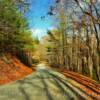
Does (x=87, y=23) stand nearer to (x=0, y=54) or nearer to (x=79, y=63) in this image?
(x=0, y=54)

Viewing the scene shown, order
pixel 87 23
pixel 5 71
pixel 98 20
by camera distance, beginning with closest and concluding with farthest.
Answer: pixel 98 20 < pixel 87 23 < pixel 5 71

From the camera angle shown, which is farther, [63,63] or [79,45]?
[63,63]

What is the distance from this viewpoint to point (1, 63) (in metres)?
35.6

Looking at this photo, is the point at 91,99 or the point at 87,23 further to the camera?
the point at 87,23

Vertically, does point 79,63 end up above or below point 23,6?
below

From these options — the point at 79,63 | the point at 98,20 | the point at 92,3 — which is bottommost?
the point at 79,63

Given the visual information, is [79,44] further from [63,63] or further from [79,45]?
[63,63]

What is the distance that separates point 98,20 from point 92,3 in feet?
4.71

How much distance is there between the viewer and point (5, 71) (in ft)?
110

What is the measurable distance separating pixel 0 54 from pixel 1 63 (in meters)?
2.55

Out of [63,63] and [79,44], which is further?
[63,63]

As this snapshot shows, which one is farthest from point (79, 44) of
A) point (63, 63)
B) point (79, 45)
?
point (63, 63)

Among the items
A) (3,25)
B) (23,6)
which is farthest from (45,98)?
(3,25)

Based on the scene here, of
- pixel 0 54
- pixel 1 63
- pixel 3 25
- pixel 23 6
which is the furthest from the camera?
pixel 0 54
